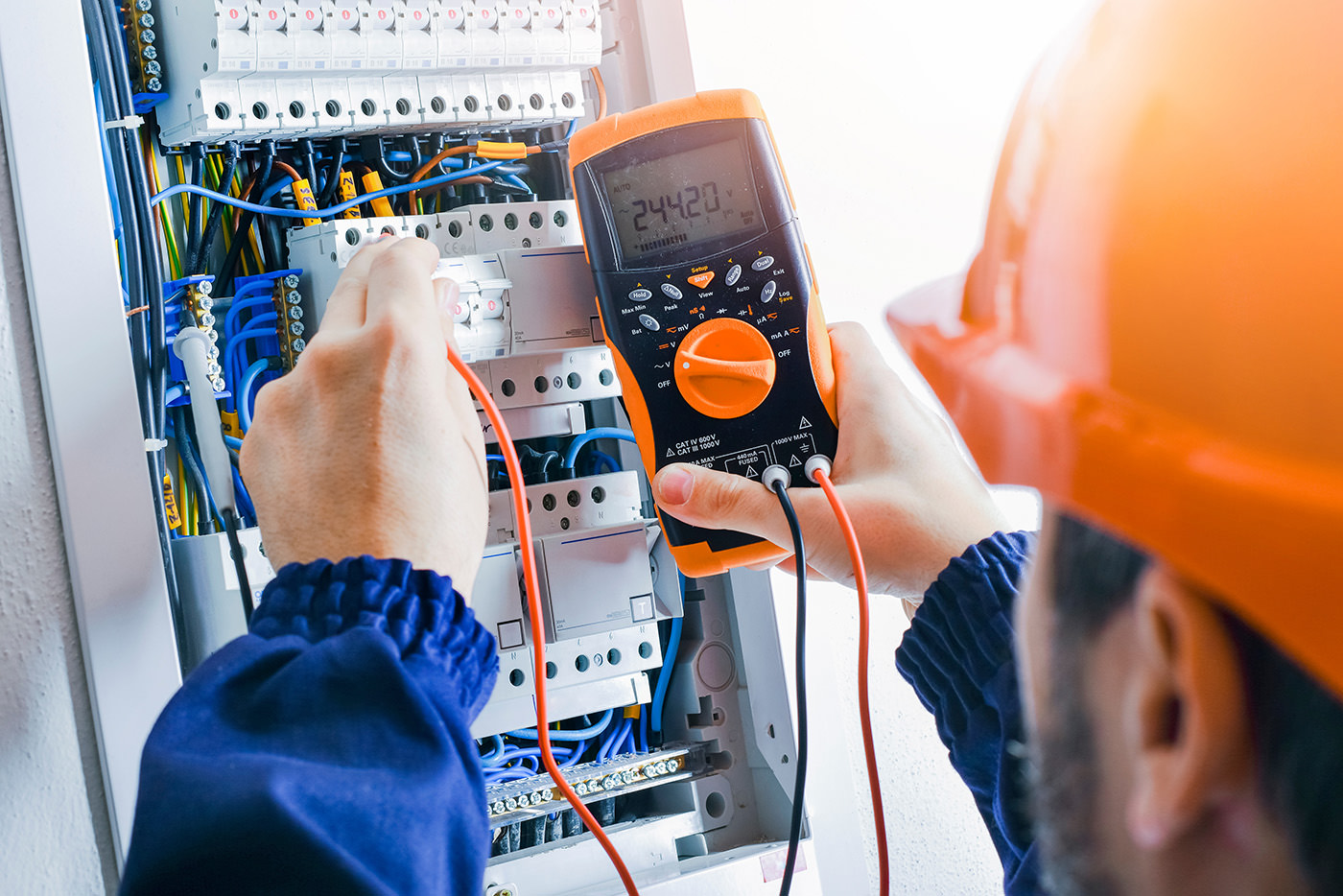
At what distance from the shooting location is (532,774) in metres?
1.00

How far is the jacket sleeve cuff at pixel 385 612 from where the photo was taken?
55cm

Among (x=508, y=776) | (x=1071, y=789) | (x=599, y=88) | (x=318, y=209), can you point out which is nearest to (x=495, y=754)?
(x=508, y=776)

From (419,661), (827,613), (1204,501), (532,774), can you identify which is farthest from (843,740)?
(1204,501)

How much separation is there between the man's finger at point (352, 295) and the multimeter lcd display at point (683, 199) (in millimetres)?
216

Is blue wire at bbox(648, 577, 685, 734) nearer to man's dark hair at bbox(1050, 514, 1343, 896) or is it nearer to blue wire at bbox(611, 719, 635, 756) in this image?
blue wire at bbox(611, 719, 635, 756)

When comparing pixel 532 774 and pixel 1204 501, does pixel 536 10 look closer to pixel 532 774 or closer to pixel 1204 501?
pixel 532 774

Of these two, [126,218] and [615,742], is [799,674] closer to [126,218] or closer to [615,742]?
[615,742]

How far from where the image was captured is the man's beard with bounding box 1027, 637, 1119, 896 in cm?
29

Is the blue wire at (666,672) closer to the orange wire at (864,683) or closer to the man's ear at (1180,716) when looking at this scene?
the orange wire at (864,683)

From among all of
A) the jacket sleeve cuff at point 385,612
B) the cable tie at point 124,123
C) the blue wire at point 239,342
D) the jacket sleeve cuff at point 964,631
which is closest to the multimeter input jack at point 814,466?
the jacket sleeve cuff at point 964,631

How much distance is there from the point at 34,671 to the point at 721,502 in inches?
20.0

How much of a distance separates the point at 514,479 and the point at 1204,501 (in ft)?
1.79

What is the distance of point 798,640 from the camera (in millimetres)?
760

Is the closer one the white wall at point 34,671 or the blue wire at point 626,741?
the white wall at point 34,671
